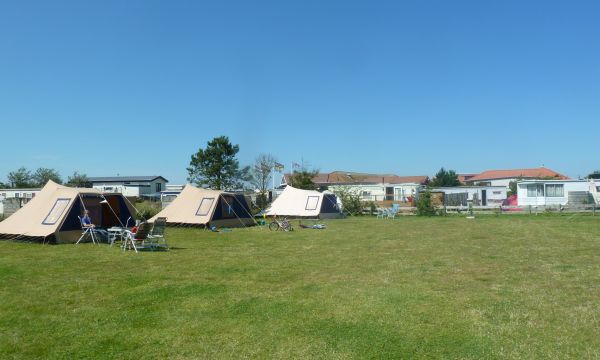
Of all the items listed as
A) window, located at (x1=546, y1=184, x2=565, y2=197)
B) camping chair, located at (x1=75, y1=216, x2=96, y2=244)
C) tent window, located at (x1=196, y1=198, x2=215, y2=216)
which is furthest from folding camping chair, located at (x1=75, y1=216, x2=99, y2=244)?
window, located at (x1=546, y1=184, x2=565, y2=197)

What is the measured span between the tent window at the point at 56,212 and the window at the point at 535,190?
28294mm

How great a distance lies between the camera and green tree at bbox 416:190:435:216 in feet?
87.8

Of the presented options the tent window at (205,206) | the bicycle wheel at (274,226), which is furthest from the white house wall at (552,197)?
the tent window at (205,206)

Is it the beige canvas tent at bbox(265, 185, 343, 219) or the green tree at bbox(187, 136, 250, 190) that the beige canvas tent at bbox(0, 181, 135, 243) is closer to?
the beige canvas tent at bbox(265, 185, 343, 219)

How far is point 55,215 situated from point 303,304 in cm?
1033

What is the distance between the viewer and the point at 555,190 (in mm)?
31625

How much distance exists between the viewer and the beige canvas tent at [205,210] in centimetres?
1816

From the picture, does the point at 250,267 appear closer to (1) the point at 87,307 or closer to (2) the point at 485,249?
(1) the point at 87,307

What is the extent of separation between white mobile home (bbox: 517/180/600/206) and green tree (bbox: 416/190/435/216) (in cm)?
891

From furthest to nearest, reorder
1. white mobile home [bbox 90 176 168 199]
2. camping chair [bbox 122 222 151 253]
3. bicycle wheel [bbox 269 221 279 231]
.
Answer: white mobile home [bbox 90 176 168 199] → bicycle wheel [bbox 269 221 279 231] → camping chair [bbox 122 222 151 253]

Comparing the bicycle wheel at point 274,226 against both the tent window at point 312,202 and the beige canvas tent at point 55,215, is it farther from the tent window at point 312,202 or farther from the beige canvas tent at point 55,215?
the tent window at point 312,202

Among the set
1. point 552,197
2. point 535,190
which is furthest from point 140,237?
point 552,197

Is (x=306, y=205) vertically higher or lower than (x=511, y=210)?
higher

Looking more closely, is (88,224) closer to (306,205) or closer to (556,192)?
(306,205)
